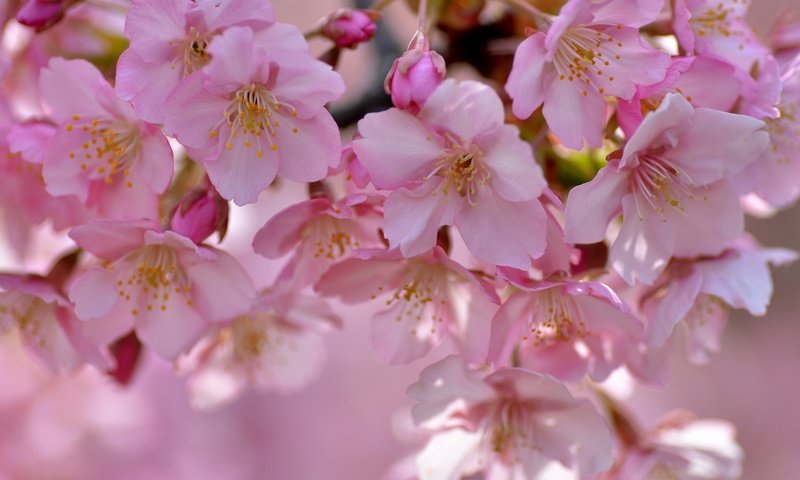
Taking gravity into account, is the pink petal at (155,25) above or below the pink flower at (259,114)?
above

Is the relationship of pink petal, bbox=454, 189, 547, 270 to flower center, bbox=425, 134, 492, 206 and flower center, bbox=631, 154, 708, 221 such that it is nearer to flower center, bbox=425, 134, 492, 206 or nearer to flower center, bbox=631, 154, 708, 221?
flower center, bbox=425, 134, 492, 206

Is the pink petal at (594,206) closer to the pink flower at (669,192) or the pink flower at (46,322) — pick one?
the pink flower at (669,192)

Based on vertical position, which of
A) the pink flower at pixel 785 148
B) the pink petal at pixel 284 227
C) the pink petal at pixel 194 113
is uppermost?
the pink petal at pixel 194 113

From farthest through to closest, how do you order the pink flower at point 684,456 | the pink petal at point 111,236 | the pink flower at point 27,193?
→ the pink flower at point 684,456 < the pink flower at point 27,193 < the pink petal at point 111,236

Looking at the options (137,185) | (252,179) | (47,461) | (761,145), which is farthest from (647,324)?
(47,461)

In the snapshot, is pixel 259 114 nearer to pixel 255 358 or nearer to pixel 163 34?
pixel 163 34

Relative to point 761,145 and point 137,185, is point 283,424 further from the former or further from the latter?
point 761,145

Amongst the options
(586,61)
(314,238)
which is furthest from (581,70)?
(314,238)

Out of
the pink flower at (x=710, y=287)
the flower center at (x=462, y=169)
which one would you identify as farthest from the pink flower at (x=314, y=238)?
the pink flower at (x=710, y=287)
